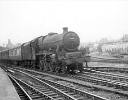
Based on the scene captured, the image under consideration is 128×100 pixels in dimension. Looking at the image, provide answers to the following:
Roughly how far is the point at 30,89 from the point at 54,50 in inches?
260

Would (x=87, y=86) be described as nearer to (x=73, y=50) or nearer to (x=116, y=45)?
(x=73, y=50)

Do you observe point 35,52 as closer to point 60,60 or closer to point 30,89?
point 60,60

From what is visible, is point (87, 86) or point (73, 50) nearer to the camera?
point (87, 86)

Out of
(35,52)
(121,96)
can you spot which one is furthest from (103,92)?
(35,52)

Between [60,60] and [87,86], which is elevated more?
[60,60]

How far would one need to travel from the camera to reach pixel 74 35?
1565 cm

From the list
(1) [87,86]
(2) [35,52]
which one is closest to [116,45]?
(2) [35,52]

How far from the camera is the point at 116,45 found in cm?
4631

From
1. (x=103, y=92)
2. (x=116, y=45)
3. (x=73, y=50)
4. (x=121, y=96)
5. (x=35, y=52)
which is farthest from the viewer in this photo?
(x=116, y=45)

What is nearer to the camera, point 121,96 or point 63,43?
point 121,96

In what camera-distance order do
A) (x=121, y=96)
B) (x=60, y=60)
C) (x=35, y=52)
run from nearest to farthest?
(x=121, y=96)
(x=60, y=60)
(x=35, y=52)

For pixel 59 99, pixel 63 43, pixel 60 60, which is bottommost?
pixel 59 99

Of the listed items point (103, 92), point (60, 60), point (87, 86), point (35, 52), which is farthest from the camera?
point (35, 52)

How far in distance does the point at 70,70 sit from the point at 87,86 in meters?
6.39
